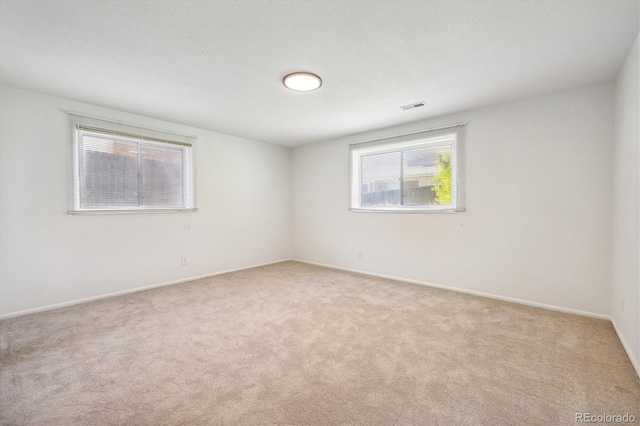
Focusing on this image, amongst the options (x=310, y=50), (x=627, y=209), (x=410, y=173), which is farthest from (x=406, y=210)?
(x=310, y=50)

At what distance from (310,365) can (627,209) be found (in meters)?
2.82

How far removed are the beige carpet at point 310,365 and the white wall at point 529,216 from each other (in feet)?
1.23

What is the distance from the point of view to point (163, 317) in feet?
9.06

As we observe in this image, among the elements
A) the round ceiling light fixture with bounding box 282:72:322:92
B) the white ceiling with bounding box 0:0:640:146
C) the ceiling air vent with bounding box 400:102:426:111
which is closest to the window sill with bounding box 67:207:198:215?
the white ceiling with bounding box 0:0:640:146

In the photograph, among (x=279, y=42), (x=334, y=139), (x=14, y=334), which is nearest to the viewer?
(x=279, y=42)

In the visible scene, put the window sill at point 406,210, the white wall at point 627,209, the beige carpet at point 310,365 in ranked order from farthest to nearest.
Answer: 1. the window sill at point 406,210
2. the white wall at point 627,209
3. the beige carpet at point 310,365

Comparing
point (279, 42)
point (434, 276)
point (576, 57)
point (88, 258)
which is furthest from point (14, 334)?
point (576, 57)

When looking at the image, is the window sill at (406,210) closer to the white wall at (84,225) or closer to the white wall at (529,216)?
the white wall at (529,216)

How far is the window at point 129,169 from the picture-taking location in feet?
10.7

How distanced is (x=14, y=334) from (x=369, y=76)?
401 cm

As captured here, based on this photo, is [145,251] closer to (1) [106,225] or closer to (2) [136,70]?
(1) [106,225]

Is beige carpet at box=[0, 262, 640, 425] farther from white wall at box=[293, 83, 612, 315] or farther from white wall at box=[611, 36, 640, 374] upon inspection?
white wall at box=[293, 83, 612, 315]

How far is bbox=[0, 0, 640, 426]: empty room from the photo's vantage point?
5.44 feet

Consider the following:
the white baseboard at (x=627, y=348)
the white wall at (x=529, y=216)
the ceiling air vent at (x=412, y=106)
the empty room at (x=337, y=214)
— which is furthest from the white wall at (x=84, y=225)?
the white baseboard at (x=627, y=348)
